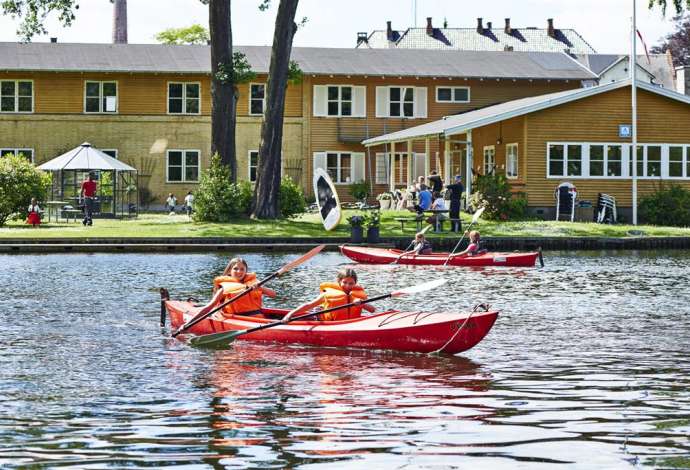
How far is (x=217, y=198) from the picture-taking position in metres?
43.2

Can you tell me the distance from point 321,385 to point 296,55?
50567 mm

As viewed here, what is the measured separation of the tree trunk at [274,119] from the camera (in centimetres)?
4366

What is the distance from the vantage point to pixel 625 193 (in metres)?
47.6

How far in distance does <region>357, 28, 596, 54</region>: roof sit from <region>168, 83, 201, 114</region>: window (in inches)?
1655

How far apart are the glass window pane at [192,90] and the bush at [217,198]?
57.3 ft

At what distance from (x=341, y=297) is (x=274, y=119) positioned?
26863 millimetres

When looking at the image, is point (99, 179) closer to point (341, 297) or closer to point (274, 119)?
point (274, 119)

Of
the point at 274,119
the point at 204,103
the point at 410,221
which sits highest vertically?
the point at 204,103

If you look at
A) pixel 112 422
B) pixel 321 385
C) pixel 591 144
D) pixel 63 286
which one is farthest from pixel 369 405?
pixel 591 144

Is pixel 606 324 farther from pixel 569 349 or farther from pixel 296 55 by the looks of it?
pixel 296 55

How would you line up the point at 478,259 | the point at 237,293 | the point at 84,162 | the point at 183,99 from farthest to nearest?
the point at 183,99
the point at 84,162
the point at 478,259
the point at 237,293

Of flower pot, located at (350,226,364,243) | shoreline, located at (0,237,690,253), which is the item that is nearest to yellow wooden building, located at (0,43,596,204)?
shoreline, located at (0,237,690,253)

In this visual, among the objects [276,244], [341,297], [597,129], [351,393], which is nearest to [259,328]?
[341,297]

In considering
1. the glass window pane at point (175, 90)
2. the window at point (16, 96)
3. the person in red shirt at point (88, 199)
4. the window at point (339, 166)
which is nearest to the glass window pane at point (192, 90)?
the glass window pane at point (175, 90)
